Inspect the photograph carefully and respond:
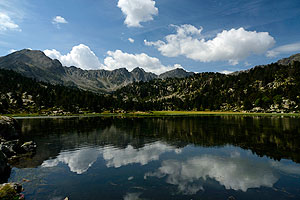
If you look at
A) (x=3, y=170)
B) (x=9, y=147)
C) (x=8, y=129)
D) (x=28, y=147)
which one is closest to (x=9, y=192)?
(x=3, y=170)

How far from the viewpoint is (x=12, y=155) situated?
35.5 metres

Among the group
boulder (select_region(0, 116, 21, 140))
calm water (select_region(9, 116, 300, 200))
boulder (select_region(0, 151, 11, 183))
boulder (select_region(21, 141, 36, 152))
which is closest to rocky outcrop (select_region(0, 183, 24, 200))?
calm water (select_region(9, 116, 300, 200))

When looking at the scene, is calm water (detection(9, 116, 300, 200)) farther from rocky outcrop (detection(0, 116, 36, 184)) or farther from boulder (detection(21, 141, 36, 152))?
rocky outcrop (detection(0, 116, 36, 184))

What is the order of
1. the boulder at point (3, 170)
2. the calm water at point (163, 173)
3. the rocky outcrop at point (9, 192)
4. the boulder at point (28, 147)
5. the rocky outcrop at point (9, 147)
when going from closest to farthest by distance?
the rocky outcrop at point (9, 192) < the calm water at point (163, 173) < the boulder at point (3, 170) < the rocky outcrop at point (9, 147) < the boulder at point (28, 147)

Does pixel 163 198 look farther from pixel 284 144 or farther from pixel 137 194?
pixel 284 144

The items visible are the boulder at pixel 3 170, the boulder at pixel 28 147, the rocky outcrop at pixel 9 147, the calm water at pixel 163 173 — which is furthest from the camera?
the boulder at pixel 28 147

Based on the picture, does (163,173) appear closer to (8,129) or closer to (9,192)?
(9,192)

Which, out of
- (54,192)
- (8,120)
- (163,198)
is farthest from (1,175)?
(8,120)

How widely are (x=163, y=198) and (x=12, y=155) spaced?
33157mm

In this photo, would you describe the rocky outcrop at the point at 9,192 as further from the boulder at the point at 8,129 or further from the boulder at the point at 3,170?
the boulder at the point at 8,129

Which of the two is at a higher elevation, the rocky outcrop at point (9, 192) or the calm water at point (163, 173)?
the rocky outcrop at point (9, 192)

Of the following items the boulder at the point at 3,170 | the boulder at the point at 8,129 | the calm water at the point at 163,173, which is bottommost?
the calm water at the point at 163,173

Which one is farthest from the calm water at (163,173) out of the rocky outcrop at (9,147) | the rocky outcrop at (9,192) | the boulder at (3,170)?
the rocky outcrop at (9,147)

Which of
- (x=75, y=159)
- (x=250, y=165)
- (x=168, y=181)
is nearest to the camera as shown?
(x=168, y=181)
